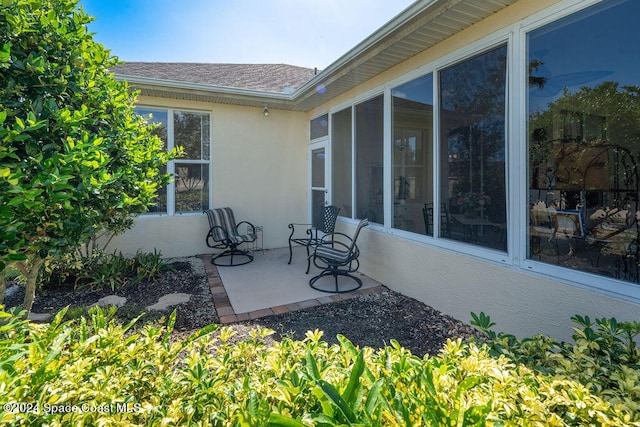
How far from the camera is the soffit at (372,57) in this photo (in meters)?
2.96

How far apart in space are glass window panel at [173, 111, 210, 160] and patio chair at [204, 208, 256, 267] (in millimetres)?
1232

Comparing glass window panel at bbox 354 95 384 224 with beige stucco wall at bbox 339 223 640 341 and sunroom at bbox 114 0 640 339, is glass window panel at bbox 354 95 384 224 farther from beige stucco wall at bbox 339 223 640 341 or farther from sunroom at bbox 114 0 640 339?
beige stucco wall at bbox 339 223 640 341

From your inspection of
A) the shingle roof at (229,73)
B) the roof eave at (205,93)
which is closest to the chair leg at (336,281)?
the roof eave at (205,93)

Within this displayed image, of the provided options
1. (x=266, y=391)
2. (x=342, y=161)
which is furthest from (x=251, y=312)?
(x=342, y=161)

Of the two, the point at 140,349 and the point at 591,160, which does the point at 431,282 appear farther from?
the point at 140,349

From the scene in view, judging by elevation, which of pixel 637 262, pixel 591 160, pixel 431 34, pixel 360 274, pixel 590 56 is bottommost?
pixel 360 274

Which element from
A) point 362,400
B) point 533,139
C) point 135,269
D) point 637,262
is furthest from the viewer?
point 135,269

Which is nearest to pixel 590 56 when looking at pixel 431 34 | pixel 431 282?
pixel 431 34

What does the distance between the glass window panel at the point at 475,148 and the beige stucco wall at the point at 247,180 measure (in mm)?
4022

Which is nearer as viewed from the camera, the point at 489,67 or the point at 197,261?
the point at 489,67

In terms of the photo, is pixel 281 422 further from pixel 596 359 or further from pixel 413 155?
pixel 413 155

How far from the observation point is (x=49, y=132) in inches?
81.5

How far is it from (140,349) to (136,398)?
10.8 inches

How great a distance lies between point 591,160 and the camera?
290 centimetres
